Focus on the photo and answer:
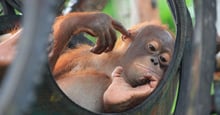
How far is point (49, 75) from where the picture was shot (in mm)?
1084

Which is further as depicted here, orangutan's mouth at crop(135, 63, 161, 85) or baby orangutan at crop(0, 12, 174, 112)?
orangutan's mouth at crop(135, 63, 161, 85)

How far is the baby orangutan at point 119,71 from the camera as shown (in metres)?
1.38

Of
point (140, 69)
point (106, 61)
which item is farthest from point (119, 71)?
point (106, 61)

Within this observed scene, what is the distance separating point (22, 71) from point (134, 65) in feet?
4.08

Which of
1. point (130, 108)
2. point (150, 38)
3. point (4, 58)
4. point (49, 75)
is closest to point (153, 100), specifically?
point (130, 108)

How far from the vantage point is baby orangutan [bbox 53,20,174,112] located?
138cm

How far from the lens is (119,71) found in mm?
1541

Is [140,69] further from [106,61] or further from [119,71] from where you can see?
[106,61]

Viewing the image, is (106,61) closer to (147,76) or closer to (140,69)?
(140,69)

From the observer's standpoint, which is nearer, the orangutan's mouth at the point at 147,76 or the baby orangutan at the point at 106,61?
the baby orangutan at the point at 106,61

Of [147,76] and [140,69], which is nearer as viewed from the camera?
[147,76]

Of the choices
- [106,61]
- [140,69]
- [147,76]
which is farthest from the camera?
[106,61]

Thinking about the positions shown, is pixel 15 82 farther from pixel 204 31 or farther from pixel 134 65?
pixel 134 65

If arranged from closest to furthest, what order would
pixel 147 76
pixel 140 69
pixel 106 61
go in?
pixel 147 76 < pixel 140 69 < pixel 106 61
